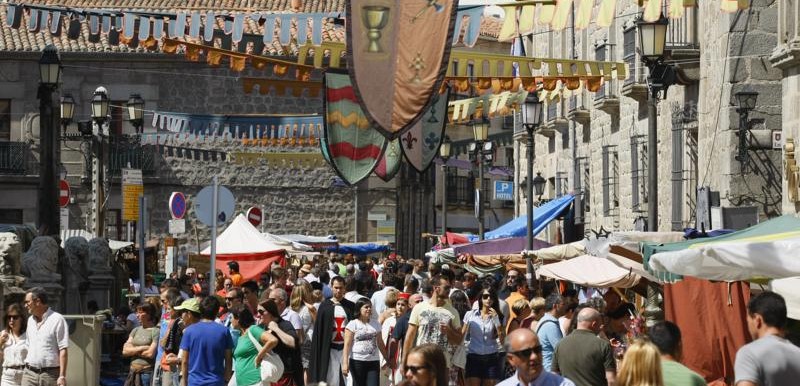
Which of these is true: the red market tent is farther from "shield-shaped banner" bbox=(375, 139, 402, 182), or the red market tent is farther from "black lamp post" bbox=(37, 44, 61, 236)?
"shield-shaped banner" bbox=(375, 139, 402, 182)

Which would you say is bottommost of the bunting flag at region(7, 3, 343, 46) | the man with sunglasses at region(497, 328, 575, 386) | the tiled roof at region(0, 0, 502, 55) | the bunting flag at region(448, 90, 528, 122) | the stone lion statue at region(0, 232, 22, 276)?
the man with sunglasses at region(497, 328, 575, 386)

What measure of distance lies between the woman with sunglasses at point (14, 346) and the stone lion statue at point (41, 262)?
625cm

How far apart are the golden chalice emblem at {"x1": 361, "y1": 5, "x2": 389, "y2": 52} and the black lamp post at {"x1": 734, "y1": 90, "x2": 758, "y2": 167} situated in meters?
11.9

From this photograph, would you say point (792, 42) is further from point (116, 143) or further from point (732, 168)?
point (116, 143)

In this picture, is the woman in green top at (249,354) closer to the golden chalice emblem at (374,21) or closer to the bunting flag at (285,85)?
the golden chalice emblem at (374,21)

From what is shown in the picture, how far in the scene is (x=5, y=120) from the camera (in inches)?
1790

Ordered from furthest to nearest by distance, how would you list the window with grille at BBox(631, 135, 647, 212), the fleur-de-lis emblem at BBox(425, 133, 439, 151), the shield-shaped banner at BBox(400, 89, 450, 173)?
1. the window with grille at BBox(631, 135, 647, 212)
2. the fleur-de-lis emblem at BBox(425, 133, 439, 151)
3. the shield-shaped banner at BBox(400, 89, 450, 173)

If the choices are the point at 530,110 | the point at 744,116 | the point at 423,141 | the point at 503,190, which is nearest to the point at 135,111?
the point at 530,110

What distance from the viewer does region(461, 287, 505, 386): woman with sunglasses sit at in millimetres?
15883

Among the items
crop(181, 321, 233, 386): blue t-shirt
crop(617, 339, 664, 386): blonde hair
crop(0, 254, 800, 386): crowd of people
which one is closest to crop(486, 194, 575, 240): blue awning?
crop(0, 254, 800, 386): crowd of people

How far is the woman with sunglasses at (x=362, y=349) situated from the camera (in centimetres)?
1552

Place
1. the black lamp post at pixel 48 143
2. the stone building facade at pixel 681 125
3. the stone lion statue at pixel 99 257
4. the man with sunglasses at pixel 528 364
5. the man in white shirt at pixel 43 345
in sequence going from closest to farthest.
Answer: the man with sunglasses at pixel 528 364, the man in white shirt at pixel 43 345, the stone building facade at pixel 681 125, the black lamp post at pixel 48 143, the stone lion statue at pixel 99 257

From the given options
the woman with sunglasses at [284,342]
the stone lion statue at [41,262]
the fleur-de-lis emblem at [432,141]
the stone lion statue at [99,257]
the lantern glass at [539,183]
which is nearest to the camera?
the woman with sunglasses at [284,342]

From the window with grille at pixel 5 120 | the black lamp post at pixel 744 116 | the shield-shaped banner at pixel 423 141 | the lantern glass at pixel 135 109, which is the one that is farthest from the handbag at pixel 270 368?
the window with grille at pixel 5 120
